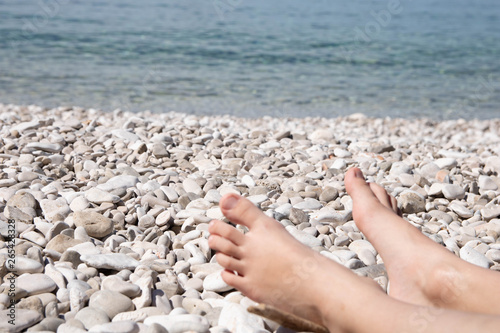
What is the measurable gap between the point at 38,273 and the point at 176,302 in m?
0.49

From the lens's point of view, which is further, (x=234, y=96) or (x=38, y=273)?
(x=234, y=96)

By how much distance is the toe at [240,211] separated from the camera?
1.52 metres

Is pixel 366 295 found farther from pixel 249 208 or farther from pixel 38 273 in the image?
pixel 38 273

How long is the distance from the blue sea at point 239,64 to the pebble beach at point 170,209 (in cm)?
373

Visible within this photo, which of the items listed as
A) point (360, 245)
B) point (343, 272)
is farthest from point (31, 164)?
point (343, 272)

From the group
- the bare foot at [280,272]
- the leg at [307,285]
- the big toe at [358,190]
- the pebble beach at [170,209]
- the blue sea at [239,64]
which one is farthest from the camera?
the blue sea at [239,64]

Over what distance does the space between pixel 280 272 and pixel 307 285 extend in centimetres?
10

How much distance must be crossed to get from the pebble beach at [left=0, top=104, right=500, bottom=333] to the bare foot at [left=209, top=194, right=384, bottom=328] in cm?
11

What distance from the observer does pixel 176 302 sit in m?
1.56

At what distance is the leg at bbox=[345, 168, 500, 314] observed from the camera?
1.36 metres

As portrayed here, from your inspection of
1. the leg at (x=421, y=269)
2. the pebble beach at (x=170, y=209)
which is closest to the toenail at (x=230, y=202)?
the pebble beach at (x=170, y=209)

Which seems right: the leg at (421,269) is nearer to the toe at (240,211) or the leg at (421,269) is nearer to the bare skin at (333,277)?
the bare skin at (333,277)

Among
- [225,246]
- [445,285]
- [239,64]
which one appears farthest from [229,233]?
[239,64]

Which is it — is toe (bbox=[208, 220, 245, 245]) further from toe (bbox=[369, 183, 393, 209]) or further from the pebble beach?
toe (bbox=[369, 183, 393, 209])
